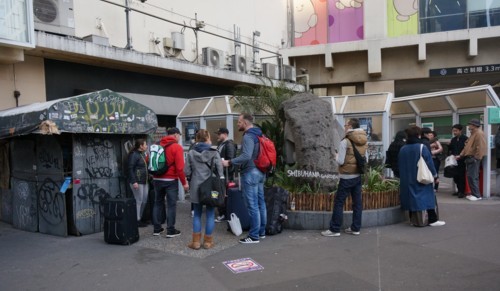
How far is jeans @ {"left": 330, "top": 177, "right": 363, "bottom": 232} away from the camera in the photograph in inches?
242

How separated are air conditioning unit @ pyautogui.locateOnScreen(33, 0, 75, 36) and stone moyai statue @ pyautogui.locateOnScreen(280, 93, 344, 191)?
16.7 ft

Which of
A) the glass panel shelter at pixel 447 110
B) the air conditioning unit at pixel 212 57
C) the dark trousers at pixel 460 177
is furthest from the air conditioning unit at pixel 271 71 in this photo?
the dark trousers at pixel 460 177

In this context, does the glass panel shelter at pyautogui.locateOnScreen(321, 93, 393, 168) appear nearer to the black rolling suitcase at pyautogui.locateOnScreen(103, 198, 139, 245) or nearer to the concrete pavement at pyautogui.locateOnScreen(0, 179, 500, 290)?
the concrete pavement at pyautogui.locateOnScreen(0, 179, 500, 290)

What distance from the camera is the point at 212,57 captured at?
1329 cm

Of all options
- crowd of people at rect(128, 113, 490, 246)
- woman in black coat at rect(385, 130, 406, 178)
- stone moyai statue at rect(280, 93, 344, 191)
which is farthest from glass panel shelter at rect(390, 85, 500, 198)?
stone moyai statue at rect(280, 93, 344, 191)

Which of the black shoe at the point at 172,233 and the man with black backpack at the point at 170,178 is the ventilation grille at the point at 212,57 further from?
the black shoe at the point at 172,233

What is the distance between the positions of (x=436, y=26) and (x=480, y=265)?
13.3 m

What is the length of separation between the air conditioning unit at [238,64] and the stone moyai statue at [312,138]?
670 cm

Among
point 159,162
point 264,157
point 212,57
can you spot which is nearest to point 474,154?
point 264,157

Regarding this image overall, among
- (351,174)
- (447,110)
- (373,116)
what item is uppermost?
(447,110)

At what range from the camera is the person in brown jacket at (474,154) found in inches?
338

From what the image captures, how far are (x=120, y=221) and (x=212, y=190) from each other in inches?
63.3

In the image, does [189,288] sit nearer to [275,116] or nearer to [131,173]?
[131,173]

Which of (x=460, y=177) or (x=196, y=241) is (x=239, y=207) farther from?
(x=460, y=177)
